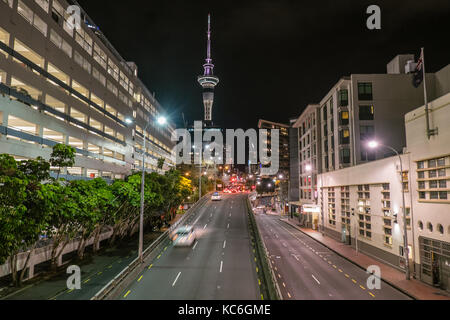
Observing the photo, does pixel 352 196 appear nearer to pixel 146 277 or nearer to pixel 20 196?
pixel 146 277

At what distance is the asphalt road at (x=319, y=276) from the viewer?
70.2 feet

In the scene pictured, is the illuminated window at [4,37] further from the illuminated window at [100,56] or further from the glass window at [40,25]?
the illuminated window at [100,56]

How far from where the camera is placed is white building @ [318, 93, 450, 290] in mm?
21938

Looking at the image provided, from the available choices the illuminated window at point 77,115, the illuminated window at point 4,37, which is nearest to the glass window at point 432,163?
the illuminated window at point 4,37

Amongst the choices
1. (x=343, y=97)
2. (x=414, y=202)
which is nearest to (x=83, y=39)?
(x=343, y=97)

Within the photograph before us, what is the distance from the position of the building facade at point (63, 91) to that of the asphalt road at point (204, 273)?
2051 centimetres

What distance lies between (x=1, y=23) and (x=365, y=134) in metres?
48.8

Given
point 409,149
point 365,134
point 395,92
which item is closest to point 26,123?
point 409,149

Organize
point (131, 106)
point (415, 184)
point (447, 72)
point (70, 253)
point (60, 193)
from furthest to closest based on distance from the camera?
point (131, 106), point (447, 72), point (70, 253), point (415, 184), point (60, 193)

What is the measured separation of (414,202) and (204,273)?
19.9 meters

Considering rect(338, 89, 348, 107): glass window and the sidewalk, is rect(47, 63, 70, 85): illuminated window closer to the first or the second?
rect(338, 89, 348, 107): glass window

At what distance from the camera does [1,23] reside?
2823 cm

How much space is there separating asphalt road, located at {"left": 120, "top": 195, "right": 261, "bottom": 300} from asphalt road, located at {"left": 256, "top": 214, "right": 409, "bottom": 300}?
11.0ft

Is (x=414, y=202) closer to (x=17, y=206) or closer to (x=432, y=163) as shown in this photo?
(x=432, y=163)
